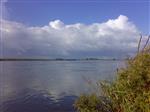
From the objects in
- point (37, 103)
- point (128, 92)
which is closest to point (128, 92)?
point (128, 92)

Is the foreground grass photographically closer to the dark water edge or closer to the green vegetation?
the green vegetation

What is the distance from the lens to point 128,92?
8.34m

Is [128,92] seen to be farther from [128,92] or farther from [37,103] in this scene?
[37,103]

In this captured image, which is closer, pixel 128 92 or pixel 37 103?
pixel 128 92

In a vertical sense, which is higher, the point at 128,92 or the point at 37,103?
the point at 128,92

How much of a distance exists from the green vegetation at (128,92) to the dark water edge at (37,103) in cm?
1496

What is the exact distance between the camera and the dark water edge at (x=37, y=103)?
24967 mm

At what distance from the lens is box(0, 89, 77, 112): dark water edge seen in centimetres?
2497

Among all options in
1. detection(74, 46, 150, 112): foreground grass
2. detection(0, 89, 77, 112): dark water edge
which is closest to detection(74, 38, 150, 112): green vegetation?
detection(74, 46, 150, 112): foreground grass

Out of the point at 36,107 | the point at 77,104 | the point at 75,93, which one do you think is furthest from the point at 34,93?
the point at 77,104

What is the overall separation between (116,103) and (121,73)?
37.5 inches

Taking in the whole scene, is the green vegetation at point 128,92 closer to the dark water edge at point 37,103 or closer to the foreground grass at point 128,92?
the foreground grass at point 128,92

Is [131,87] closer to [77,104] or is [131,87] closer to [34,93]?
[77,104]

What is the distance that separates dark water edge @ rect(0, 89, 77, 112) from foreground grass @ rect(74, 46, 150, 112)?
15.0 metres
